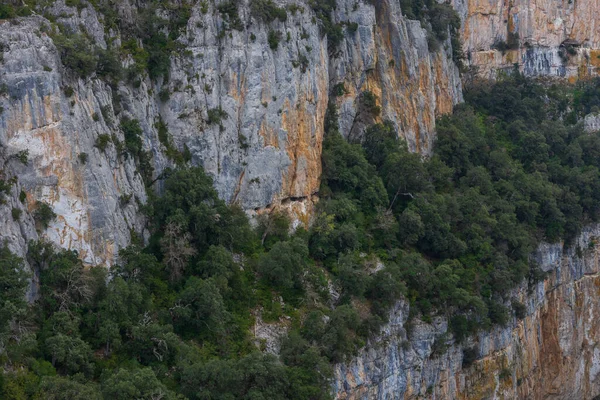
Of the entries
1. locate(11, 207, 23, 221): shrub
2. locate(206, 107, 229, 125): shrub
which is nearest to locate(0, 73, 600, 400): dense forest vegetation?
locate(11, 207, 23, 221): shrub

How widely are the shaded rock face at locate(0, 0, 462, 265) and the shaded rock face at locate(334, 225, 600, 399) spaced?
9.50 m

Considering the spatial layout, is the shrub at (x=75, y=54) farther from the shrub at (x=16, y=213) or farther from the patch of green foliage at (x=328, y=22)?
the patch of green foliage at (x=328, y=22)

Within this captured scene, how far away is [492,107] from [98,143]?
1600 inches

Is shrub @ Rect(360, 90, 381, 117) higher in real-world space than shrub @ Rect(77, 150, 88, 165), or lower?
lower

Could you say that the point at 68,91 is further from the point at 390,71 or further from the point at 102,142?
the point at 390,71

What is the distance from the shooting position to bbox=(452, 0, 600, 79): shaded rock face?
7075 cm

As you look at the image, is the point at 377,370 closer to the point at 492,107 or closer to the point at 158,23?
the point at 158,23

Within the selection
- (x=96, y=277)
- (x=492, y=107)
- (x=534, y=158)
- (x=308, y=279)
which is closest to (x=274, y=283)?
(x=308, y=279)

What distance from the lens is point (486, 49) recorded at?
7138 cm

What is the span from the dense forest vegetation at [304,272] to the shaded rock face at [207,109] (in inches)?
56.1

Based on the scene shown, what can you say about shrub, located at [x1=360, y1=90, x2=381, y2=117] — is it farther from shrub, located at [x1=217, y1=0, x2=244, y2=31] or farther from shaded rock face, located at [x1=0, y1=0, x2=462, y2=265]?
shrub, located at [x1=217, y1=0, x2=244, y2=31]

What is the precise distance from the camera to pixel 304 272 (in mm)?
41562

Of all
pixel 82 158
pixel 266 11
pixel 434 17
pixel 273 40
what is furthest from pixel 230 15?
pixel 434 17

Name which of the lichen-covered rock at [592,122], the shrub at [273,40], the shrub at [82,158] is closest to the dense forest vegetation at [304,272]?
the shrub at [82,158]
